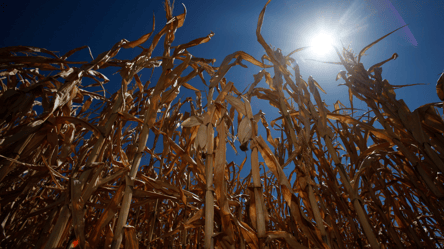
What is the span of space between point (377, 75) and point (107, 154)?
4.63ft

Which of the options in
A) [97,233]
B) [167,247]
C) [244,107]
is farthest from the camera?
[167,247]

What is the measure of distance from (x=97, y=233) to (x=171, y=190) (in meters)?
0.23

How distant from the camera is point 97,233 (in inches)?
21.7

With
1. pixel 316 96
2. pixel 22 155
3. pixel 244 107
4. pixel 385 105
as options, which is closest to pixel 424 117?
pixel 385 105

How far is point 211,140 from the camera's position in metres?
0.61

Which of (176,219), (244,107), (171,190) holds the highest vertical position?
(244,107)

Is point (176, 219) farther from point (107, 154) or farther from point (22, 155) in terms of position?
point (22, 155)

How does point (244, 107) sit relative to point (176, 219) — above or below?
above

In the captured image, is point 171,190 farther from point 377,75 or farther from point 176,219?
point 377,75

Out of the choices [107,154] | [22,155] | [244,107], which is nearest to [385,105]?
[244,107]

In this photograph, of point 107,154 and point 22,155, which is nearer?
point 22,155

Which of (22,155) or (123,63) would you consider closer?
(22,155)

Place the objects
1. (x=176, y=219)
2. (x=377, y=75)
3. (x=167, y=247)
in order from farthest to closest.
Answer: (x=176, y=219), (x=167, y=247), (x=377, y=75)

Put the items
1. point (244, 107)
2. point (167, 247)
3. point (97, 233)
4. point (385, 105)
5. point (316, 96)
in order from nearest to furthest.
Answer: point (97, 233)
point (244, 107)
point (316, 96)
point (385, 105)
point (167, 247)
